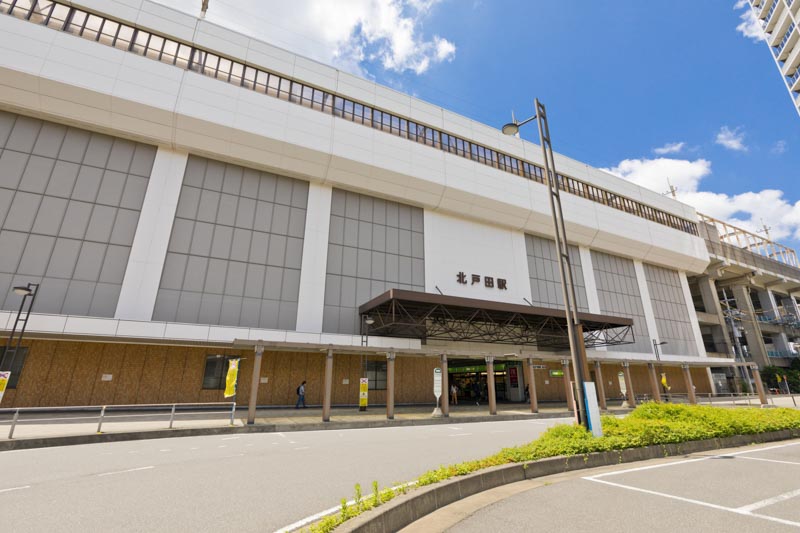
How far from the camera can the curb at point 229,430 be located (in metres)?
11.0

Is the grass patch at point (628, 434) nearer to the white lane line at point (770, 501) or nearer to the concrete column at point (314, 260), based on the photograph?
the white lane line at point (770, 501)

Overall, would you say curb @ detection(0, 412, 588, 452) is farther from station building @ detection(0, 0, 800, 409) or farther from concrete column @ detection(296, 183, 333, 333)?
concrete column @ detection(296, 183, 333, 333)

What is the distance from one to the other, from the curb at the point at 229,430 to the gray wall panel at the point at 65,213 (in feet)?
31.1

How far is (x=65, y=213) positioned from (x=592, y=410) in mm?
25543

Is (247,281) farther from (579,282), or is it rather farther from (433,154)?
(579,282)

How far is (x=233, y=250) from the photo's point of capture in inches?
887

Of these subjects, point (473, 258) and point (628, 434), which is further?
point (473, 258)

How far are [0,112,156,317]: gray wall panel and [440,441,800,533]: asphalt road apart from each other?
2159 cm

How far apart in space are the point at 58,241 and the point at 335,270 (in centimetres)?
1458

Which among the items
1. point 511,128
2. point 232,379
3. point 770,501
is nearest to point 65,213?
point 232,379

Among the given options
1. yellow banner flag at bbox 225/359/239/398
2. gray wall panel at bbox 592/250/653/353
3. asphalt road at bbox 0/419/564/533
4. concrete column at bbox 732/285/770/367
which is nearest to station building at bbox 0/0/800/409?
yellow banner flag at bbox 225/359/239/398

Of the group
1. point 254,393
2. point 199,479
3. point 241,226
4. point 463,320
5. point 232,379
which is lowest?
point 199,479

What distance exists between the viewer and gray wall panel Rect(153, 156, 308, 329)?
20.9m

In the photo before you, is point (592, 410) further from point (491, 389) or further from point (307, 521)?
point (491, 389)
